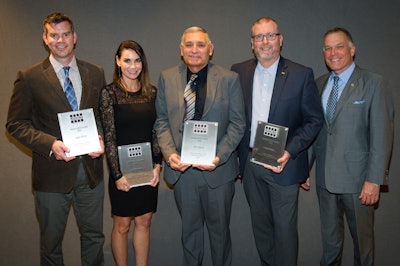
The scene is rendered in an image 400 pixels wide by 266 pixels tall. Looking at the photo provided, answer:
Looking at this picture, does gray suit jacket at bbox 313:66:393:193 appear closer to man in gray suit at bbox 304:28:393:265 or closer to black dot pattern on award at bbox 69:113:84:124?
man in gray suit at bbox 304:28:393:265

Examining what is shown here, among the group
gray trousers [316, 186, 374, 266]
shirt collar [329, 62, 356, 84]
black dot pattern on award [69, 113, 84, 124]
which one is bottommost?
gray trousers [316, 186, 374, 266]

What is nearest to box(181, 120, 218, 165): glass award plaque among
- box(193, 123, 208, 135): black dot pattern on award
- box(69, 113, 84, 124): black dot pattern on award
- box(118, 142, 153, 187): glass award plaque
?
box(193, 123, 208, 135): black dot pattern on award

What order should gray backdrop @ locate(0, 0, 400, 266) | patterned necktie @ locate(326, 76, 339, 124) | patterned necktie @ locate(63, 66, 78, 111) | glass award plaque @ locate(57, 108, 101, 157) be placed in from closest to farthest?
glass award plaque @ locate(57, 108, 101, 157) < patterned necktie @ locate(63, 66, 78, 111) < patterned necktie @ locate(326, 76, 339, 124) < gray backdrop @ locate(0, 0, 400, 266)

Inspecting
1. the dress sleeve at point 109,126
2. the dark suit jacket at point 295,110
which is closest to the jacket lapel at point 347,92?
the dark suit jacket at point 295,110

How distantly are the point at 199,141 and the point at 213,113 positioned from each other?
241mm

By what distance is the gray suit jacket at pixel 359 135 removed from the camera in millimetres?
2500

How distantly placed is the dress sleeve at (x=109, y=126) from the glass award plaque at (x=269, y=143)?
41.4 inches

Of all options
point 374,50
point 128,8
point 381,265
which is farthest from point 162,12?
point 381,265

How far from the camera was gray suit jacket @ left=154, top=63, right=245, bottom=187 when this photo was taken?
2555mm

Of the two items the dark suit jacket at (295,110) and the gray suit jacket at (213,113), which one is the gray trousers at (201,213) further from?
the dark suit jacket at (295,110)

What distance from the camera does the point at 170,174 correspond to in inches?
106

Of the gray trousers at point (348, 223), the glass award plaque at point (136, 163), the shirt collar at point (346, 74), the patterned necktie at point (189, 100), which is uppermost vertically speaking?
the shirt collar at point (346, 74)

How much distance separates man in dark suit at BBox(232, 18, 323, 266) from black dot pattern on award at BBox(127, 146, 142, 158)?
2.68 feet

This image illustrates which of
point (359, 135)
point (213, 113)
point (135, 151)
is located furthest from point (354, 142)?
point (135, 151)
